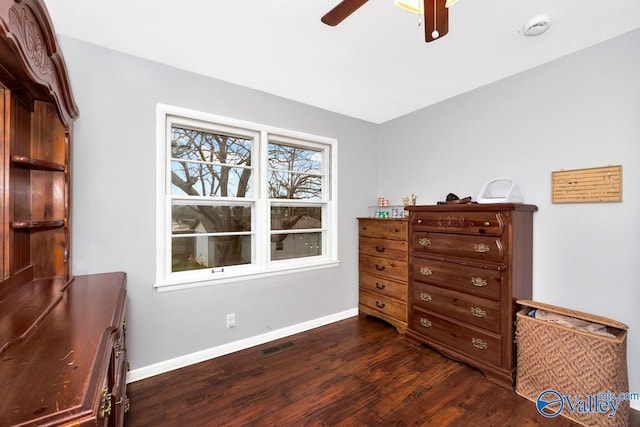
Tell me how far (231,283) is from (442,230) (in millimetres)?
2014

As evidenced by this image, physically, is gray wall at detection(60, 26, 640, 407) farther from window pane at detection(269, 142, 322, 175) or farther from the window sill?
window pane at detection(269, 142, 322, 175)

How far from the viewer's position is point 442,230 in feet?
8.27

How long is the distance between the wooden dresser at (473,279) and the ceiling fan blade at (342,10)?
1693 millimetres

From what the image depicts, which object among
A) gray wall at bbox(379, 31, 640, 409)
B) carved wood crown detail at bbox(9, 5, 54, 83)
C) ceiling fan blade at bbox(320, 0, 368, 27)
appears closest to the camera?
carved wood crown detail at bbox(9, 5, 54, 83)

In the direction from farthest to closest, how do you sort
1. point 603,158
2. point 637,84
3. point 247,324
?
point 247,324 < point 603,158 < point 637,84

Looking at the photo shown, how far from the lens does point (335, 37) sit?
6.36 feet

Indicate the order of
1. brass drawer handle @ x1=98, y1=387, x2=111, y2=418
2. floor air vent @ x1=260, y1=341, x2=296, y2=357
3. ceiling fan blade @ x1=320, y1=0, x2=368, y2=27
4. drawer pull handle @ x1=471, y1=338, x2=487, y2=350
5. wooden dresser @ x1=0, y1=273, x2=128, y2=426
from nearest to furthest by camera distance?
wooden dresser @ x1=0, y1=273, x2=128, y2=426 → brass drawer handle @ x1=98, y1=387, x2=111, y2=418 → ceiling fan blade @ x1=320, y1=0, x2=368, y2=27 → drawer pull handle @ x1=471, y1=338, x2=487, y2=350 → floor air vent @ x1=260, y1=341, x2=296, y2=357

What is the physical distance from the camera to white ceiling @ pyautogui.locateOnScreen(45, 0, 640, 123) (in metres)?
1.67

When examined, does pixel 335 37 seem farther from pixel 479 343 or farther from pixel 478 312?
pixel 479 343

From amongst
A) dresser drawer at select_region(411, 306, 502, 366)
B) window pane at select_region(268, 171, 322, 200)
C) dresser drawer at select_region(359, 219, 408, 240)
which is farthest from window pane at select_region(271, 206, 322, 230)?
dresser drawer at select_region(411, 306, 502, 366)

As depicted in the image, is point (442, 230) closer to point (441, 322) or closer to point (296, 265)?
point (441, 322)

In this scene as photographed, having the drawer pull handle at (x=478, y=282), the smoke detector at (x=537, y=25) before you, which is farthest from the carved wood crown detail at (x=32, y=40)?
the drawer pull handle at (x=478, y=282)

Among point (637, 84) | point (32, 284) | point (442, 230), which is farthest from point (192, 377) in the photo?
point (637, 84)

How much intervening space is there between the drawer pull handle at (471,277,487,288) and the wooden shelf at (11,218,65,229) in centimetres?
296
